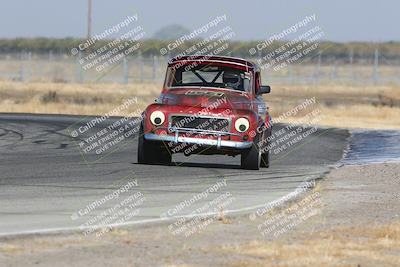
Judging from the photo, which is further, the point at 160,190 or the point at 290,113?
the point at 290,113

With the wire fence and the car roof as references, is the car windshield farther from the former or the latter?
the wire fence

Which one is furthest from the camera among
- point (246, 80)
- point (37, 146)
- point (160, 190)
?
point (37, 146)

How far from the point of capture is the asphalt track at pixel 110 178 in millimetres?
11820

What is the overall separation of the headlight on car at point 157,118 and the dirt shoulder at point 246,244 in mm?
4866

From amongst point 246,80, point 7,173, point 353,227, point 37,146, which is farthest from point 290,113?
point 353,227

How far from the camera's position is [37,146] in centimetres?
2270

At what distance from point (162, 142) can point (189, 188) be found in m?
2.84

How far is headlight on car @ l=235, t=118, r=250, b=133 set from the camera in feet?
57.0

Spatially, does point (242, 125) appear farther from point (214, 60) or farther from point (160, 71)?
point (160, 71)

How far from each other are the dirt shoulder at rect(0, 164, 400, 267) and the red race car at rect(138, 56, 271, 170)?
15.1 ft

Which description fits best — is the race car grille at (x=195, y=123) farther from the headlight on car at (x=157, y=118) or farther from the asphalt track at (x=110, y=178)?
the asphalt track at (x=110, y=178)

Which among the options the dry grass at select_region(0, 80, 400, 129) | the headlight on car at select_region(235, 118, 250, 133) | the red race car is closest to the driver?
the red race car

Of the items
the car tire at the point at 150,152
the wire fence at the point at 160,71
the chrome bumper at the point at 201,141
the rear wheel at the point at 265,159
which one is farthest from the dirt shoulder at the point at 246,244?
the wire fence at the point at 160,71

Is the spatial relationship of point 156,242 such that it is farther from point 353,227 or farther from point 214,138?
point 214,138
